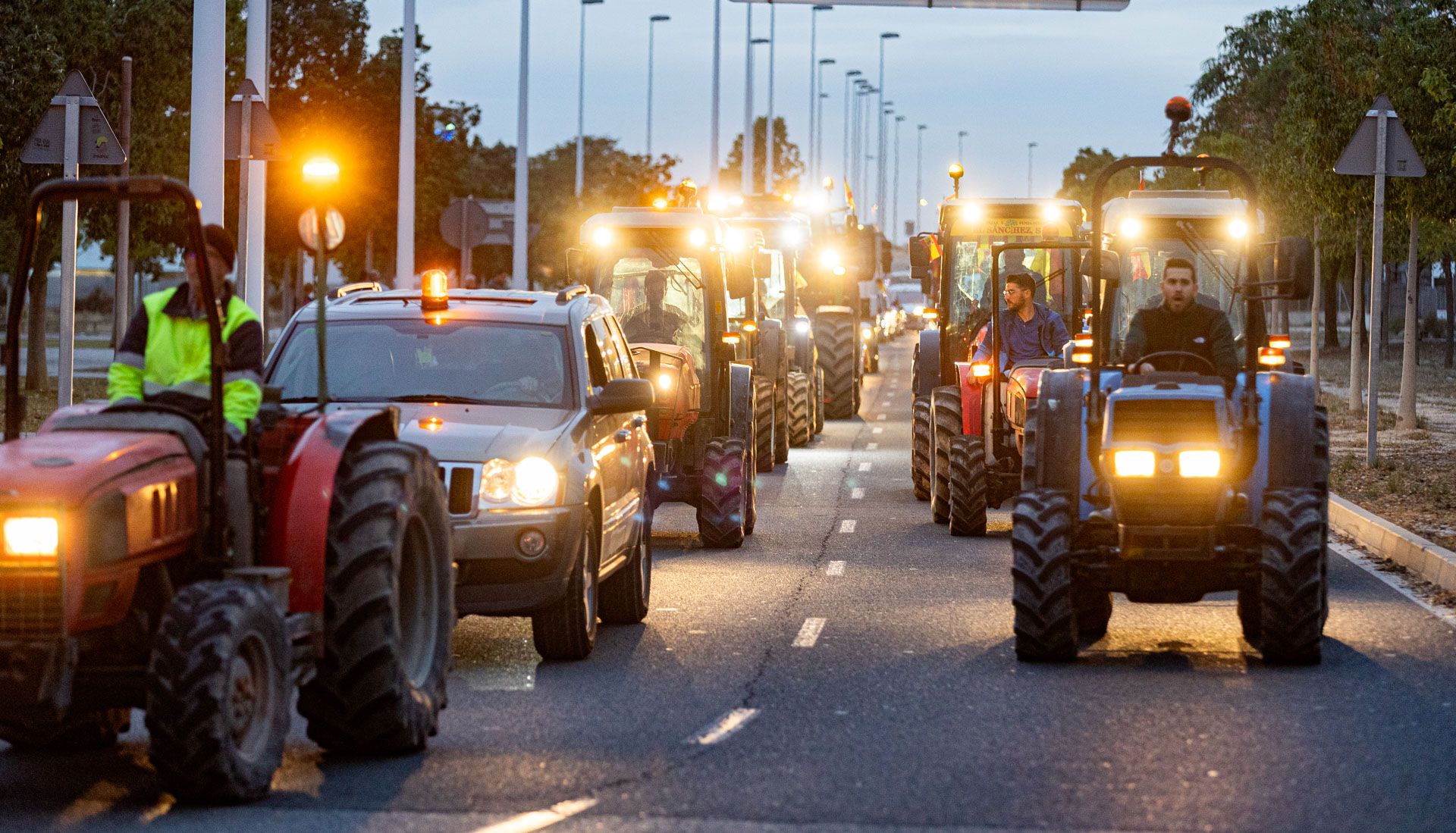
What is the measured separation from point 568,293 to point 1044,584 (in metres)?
3.27

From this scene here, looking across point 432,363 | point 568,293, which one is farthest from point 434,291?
point 568,293

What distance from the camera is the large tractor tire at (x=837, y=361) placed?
3434 centimetres

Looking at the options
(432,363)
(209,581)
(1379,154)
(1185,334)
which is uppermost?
(1379,154)

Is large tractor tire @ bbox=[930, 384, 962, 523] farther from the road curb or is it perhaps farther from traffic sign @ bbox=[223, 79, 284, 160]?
traffic sign @ bbox=[223, 79, 284, 160]

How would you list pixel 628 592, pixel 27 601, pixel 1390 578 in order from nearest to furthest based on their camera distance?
pixel 27 601 → pixel 628 592 → pixel 1390 578

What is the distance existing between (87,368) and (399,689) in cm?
3994

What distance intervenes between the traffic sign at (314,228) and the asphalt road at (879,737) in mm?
1875

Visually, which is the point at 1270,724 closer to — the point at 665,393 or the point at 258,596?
the point at 258,596

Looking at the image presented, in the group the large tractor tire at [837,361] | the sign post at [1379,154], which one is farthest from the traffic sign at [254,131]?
the large tractor tire at [837,361]

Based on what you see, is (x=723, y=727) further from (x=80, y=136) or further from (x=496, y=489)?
(x=80, y=136)

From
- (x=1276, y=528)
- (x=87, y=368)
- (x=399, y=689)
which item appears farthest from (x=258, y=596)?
(x=87, y=368)

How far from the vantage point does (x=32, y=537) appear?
718 cm

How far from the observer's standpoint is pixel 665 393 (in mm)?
16578

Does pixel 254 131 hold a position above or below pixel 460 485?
above
